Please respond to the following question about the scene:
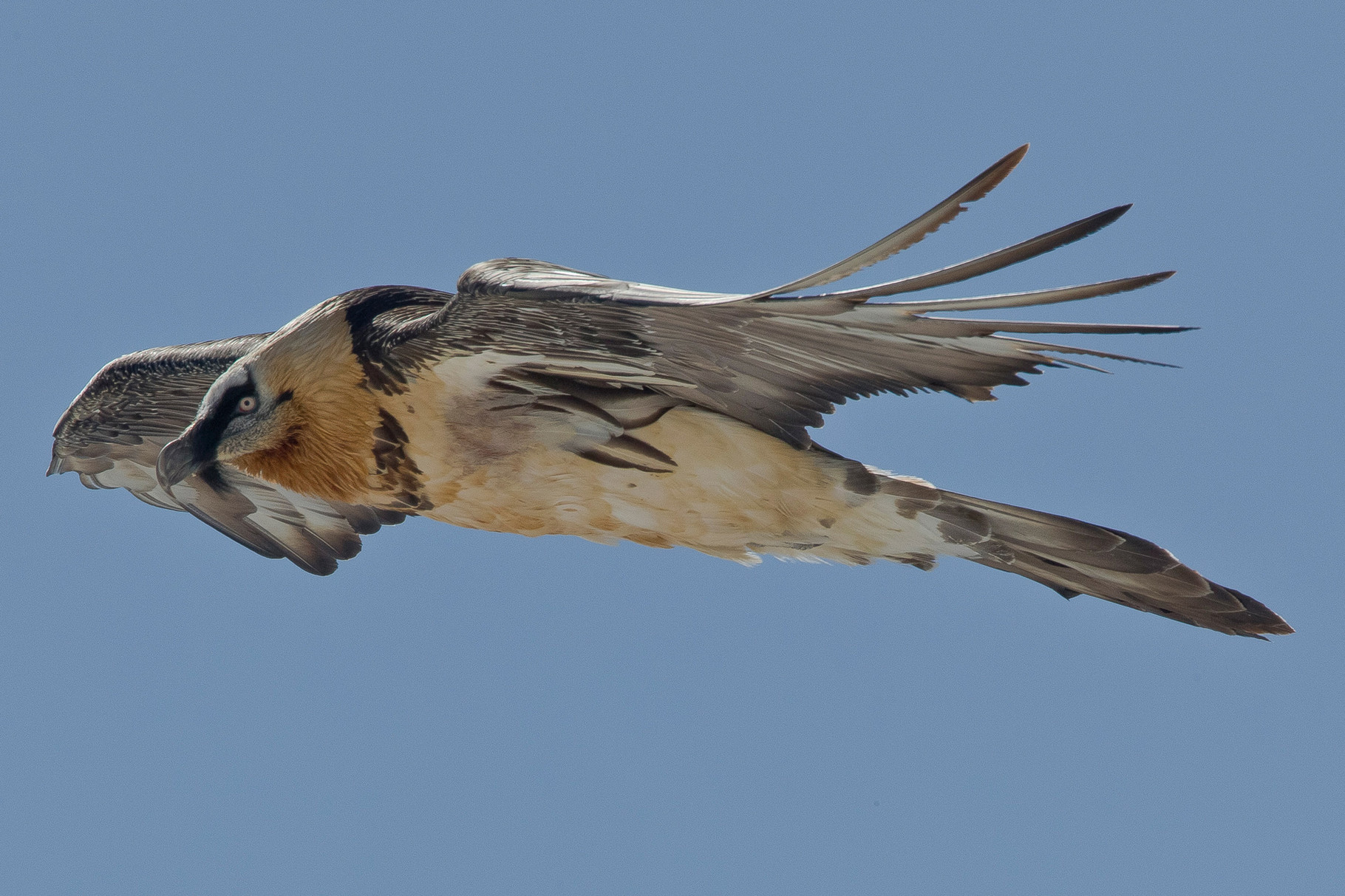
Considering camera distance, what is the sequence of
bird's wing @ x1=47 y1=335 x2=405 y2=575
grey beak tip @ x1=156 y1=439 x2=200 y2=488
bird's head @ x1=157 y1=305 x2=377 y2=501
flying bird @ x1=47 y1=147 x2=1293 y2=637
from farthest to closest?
1. bird's wing @ x1=47 y1=335 x2=405 y2=575
2. grey beak tip @ x1=156 y1=439 x2=200 y2=488
3. bird's head @ x1=157 y1=305 x2=377 y2=501
4. flying bird @ x1=47 y1=147 x2=1293 y2=637

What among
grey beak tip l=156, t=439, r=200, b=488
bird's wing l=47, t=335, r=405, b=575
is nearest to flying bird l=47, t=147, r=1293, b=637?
grey beak tip l=156, t=439, r=200, b=488

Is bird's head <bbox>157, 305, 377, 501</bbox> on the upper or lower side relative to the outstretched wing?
lower

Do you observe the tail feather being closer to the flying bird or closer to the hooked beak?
the flying bird

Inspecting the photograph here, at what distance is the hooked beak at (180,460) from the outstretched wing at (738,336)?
3.34ft

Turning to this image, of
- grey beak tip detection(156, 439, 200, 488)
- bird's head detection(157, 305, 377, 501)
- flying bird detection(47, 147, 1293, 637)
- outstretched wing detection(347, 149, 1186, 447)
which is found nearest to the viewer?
outstretched wing detection(347, 149, 1186, 447)

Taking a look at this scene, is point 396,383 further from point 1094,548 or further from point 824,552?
point 1094,548

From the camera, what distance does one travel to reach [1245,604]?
19.9 ft

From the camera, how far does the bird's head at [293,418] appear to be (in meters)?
6.40

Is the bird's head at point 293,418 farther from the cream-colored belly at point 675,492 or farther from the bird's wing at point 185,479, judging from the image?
the bird's wing at point 185,479

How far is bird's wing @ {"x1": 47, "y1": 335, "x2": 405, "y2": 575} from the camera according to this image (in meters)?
7.83

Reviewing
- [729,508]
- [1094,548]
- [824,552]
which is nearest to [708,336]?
[729,508]

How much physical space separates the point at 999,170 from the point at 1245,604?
294 cm

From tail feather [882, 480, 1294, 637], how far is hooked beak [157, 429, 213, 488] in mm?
3195

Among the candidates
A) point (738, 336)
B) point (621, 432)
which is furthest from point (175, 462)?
point (738, 336)
